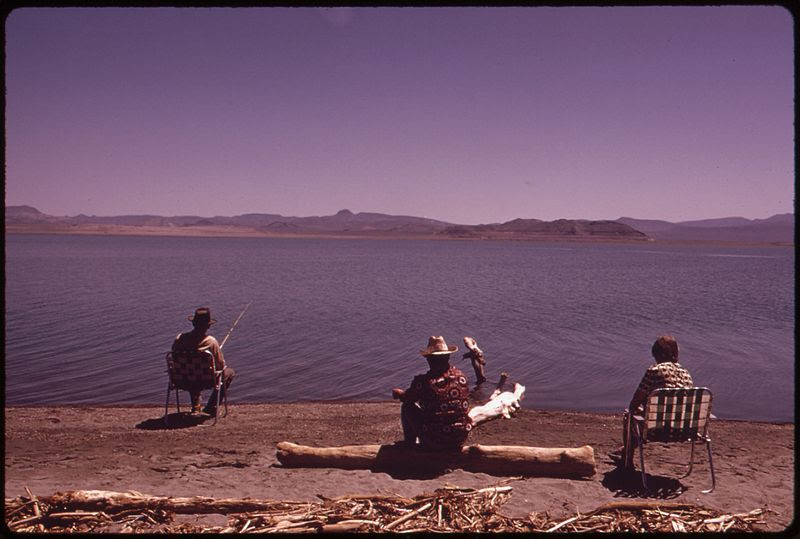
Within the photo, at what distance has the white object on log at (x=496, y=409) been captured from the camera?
30.6ft

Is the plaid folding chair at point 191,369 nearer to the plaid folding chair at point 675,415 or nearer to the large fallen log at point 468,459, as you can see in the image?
the large fallen log at point 468,459

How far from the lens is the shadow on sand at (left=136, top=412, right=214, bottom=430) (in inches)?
354

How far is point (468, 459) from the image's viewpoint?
6602 mm

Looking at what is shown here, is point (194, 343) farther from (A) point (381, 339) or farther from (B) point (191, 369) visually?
(A) point (381, 339)

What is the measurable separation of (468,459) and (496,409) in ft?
11.1

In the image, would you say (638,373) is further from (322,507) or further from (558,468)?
(322,507)

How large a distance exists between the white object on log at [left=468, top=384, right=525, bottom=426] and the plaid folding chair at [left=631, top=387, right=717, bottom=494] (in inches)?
125

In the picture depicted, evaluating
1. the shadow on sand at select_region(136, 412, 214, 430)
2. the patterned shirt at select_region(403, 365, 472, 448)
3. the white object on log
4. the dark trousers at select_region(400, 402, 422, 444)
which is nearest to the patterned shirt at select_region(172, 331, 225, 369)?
the shadow on sand at select_region(136, 412, 214, 430)

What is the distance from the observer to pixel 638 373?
15.7m

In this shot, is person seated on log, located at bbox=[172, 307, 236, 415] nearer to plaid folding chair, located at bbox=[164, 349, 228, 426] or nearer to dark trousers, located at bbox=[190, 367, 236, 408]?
plaid folding chair, located at bbox=[164, 349, 228, 426]

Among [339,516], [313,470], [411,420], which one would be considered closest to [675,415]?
[411,420]

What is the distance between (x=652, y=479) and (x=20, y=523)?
246 inches

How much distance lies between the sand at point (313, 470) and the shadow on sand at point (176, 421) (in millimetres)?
30

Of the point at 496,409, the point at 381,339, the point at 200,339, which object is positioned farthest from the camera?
the point at 381,339
